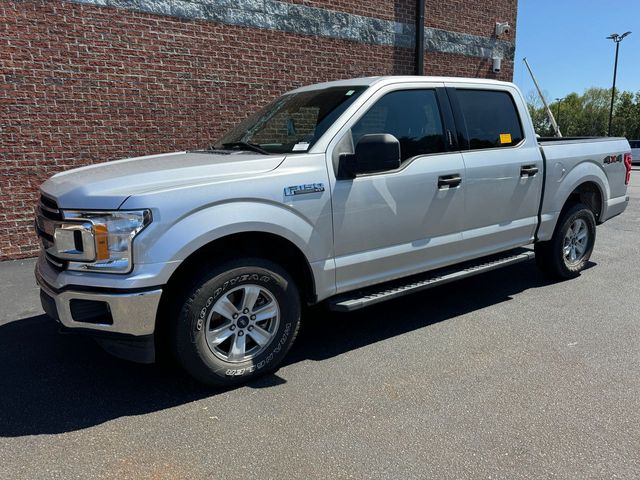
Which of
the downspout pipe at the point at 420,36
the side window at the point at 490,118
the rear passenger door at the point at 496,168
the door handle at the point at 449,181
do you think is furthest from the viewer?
the downspout pipe at the point at 420,36

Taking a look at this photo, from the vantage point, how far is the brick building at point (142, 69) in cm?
660

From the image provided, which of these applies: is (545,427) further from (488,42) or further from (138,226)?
(488,42)

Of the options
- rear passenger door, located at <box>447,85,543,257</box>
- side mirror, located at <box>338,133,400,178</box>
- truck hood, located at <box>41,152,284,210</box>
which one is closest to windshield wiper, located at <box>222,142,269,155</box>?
truck hood, located at <box>41,152,284,210</box>

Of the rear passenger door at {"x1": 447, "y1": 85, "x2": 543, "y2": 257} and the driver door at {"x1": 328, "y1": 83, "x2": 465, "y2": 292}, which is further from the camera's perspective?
the rear passenger door at {"x1": 447, "y1": 85, "x2": 543, "y2": 257}

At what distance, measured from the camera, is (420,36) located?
1036 cm

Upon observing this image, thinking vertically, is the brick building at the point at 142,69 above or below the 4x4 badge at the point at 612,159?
above

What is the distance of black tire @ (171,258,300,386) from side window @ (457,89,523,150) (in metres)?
2.26

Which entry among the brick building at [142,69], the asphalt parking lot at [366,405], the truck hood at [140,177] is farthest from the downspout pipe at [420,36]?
the truck hood at [140,177]

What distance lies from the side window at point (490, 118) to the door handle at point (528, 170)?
261mm

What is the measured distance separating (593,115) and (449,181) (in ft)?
239

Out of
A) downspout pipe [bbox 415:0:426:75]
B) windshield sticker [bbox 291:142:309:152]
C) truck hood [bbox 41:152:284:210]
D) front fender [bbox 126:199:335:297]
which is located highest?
downspout pipe [bbox 415:0:426:75]

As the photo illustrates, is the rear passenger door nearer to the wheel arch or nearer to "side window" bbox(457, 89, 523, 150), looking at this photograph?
"side window" bbox(457, 89, 523, 150)

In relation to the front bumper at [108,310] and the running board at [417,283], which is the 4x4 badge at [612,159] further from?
the front bumper at [108,310]

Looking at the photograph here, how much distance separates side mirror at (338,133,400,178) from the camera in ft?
11.3
